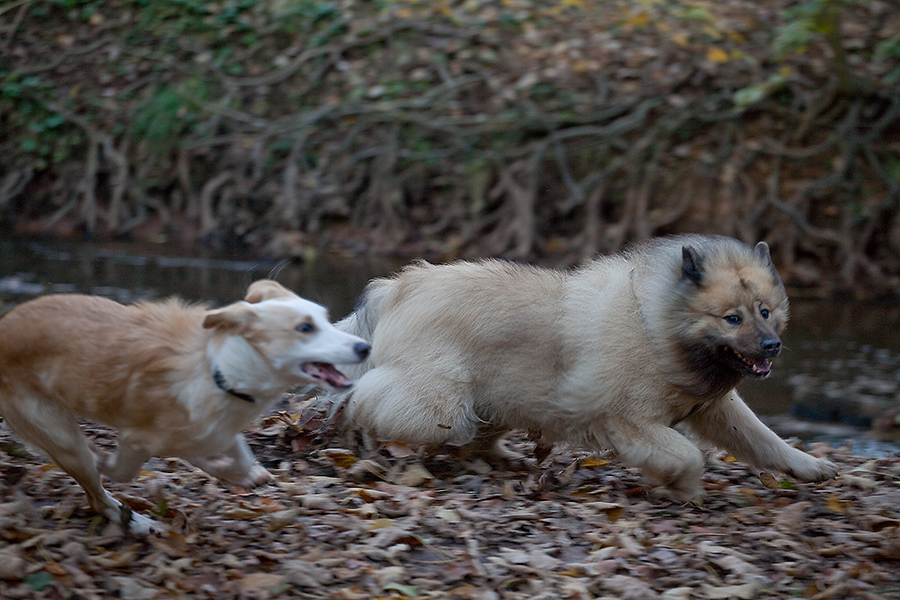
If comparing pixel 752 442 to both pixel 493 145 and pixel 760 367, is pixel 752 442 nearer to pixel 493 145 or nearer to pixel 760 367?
pixel 760 367

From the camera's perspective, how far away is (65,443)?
374 centimetres

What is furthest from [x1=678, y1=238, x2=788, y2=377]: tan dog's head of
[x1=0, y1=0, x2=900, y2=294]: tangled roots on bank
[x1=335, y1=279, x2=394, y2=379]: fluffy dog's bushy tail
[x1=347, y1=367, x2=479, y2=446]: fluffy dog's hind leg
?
[x1=0, y1=0, x2=900, y2=294]: tangled roots on bank

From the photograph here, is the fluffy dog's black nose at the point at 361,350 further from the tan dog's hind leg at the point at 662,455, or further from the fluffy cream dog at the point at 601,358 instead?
the tan dog's hind leg at the point at 662,455

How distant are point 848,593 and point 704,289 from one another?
177 centimetres

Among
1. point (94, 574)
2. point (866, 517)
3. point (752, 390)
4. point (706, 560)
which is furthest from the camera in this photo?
point (752, 390)

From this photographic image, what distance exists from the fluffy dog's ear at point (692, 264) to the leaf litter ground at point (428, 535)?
121 centimetres

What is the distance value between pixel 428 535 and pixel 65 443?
5.30 feet

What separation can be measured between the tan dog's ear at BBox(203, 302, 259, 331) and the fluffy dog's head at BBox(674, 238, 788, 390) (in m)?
2.45

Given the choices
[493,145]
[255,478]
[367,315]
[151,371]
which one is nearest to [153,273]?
[493,145]

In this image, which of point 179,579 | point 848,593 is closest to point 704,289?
point 848,593

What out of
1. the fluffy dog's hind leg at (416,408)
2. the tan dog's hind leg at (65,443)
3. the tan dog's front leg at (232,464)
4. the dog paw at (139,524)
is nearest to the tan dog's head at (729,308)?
the fluffy dog's hind leg at (416,408)

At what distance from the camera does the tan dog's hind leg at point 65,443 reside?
3750 mm

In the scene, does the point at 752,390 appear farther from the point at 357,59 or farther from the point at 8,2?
the point at 8,2

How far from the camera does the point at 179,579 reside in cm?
359
